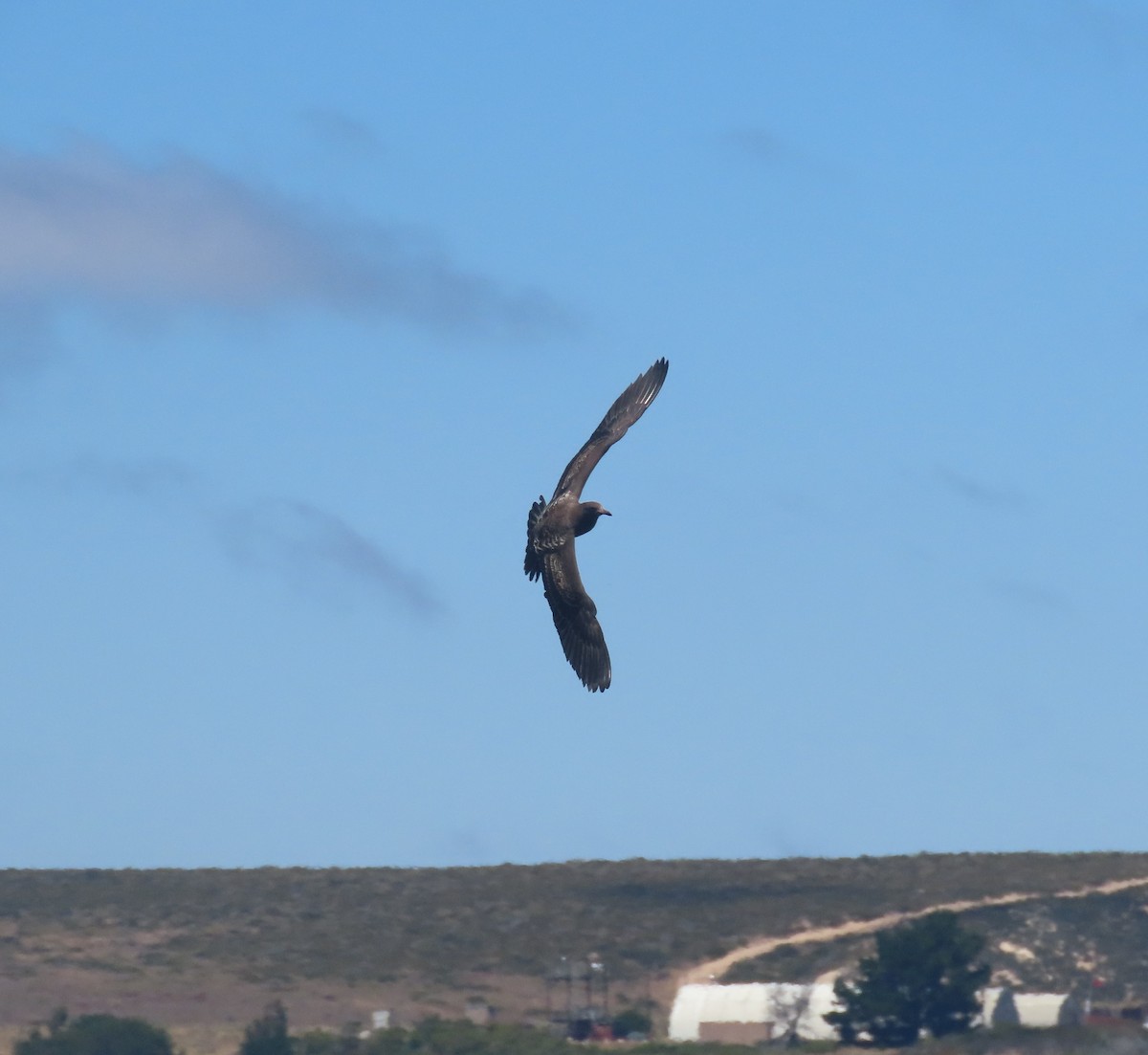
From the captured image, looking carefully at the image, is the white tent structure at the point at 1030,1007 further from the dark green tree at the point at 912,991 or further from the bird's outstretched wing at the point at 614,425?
the bird's outstretched wing at the point at 614,425

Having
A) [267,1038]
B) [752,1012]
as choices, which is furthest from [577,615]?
[752,1012]

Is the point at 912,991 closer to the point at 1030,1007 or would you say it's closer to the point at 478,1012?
the point at 1030,1007

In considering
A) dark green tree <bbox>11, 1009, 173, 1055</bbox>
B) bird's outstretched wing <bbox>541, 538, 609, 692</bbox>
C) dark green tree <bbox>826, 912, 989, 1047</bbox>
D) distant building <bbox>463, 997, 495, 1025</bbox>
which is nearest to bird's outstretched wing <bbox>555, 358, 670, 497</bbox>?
bird's outstretched wing <bbox>541, 538, 609, 692</bbox>

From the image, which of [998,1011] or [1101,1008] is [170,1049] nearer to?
[998,1011]

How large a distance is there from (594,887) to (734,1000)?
25.4 metres

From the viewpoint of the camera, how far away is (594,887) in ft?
288

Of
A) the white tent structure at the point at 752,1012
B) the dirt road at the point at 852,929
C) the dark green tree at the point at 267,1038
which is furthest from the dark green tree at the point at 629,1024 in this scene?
the dark green tree at the point at 267,1038

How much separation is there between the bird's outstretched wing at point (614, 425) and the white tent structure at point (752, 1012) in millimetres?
30863

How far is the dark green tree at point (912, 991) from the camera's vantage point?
59.6 meters

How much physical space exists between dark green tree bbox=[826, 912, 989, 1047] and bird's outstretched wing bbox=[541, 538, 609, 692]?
3177 centimetres

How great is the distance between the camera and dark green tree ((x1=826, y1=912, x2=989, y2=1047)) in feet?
195

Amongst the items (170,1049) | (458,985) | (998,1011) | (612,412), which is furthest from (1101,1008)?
(612,412)

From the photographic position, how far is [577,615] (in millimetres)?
29938

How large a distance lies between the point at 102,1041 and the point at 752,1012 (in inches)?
612
